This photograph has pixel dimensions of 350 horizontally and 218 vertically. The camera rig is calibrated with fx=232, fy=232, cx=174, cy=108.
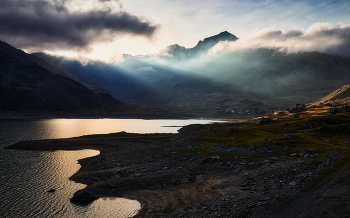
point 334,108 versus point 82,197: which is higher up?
point 334,108

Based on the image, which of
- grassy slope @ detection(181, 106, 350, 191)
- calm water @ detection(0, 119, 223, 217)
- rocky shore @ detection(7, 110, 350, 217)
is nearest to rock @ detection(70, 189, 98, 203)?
calm water @ detection(0, 119, 223, 217)

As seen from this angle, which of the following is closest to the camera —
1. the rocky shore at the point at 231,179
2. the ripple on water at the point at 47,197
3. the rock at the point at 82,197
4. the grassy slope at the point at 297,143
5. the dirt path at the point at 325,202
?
the dirt path at the point at 325,202

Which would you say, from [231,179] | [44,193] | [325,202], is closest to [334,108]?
[231,179]

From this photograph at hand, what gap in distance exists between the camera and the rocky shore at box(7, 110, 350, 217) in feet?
88.7

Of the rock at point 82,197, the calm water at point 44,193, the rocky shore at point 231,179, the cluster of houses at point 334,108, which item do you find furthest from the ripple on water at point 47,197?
the cluster of houses at point 334,108

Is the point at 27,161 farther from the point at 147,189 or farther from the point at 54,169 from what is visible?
the point at 147,189

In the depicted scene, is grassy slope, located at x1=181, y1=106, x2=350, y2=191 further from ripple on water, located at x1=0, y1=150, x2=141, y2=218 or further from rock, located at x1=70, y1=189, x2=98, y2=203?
rock, located at x1=70, y1=189, x2=98, y2=203

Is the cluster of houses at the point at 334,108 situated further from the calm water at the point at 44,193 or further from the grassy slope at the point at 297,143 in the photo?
the calm water at the point at 44,193

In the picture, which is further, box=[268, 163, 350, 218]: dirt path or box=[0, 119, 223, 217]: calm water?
box=[0, 119, 223, 217]: calm water

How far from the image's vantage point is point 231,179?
4100 cm

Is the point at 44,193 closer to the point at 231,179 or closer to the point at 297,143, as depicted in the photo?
the point at 231,179

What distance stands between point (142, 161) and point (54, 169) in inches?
819

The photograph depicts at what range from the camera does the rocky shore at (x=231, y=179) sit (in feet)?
88.7

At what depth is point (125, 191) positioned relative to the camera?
131 ft
